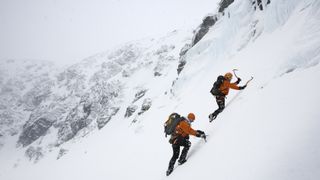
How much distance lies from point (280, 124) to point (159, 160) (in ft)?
30.6

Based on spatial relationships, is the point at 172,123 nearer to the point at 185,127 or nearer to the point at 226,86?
the point at 185,127

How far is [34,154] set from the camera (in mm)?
58438


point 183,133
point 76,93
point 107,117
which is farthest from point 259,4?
point 76,93

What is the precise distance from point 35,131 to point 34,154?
14319 millimetres

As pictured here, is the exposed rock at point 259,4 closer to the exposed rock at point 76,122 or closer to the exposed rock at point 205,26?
the exposed rock at point 205,26

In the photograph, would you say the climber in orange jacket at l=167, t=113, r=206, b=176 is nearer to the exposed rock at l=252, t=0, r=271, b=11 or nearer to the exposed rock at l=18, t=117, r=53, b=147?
the exposed rock at l=252, t=0, r=271, b=11

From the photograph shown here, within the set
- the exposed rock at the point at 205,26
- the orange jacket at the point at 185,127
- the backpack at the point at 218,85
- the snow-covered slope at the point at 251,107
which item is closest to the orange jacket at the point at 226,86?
the backpack at the point at 218,85

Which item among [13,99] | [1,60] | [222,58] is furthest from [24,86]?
[222,58]

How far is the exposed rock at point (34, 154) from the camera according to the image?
55.4 m

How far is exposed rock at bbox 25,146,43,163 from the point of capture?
5538 cm

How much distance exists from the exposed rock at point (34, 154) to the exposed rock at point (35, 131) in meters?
9.63

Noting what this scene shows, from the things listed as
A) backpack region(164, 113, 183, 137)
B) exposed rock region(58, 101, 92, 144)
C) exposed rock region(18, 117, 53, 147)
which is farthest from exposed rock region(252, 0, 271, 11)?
exposed rock region(18, 117, 53, 147)

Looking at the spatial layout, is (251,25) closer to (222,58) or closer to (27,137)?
(222,58)

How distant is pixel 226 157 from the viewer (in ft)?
17.1
